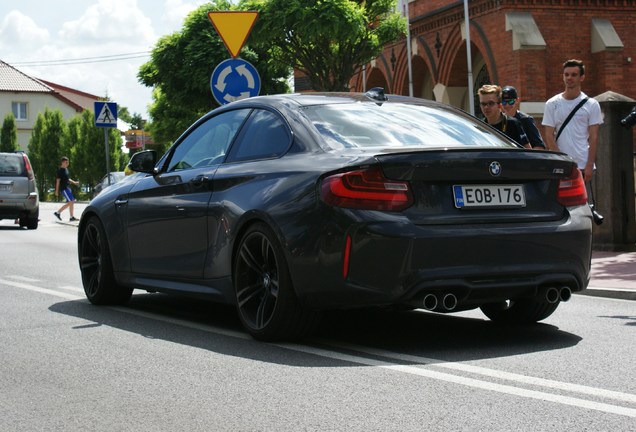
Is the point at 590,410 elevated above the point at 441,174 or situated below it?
below

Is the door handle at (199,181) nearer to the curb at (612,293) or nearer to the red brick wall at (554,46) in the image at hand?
the curb at (612,293)

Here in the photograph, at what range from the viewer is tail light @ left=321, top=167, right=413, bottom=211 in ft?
20.6

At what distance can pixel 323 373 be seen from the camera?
5.97 meters

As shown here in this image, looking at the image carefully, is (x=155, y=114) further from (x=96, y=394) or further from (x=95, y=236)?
(x=96, y=394)

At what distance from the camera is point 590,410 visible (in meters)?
4.91

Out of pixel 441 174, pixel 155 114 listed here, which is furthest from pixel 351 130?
pixel 155 114

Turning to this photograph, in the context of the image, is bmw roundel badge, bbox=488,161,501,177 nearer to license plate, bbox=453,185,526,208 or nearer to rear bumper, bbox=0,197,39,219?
license plate, bbox=453,185,526,208

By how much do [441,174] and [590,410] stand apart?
74.4 inches

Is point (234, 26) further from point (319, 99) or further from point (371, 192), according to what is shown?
point (371, 192)

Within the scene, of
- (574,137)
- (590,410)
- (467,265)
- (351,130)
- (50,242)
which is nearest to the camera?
(590,410)

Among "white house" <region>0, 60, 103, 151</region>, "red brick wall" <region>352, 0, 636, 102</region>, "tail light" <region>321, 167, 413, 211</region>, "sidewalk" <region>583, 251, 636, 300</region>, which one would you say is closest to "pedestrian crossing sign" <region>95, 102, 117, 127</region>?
"red brick wall" <region>352, 0, 636, 102</region>

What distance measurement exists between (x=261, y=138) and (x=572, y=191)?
197cm

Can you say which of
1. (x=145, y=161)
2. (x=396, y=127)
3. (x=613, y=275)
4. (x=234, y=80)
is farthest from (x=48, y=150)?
(x=396, y=127)

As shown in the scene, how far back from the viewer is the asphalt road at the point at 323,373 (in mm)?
4918
